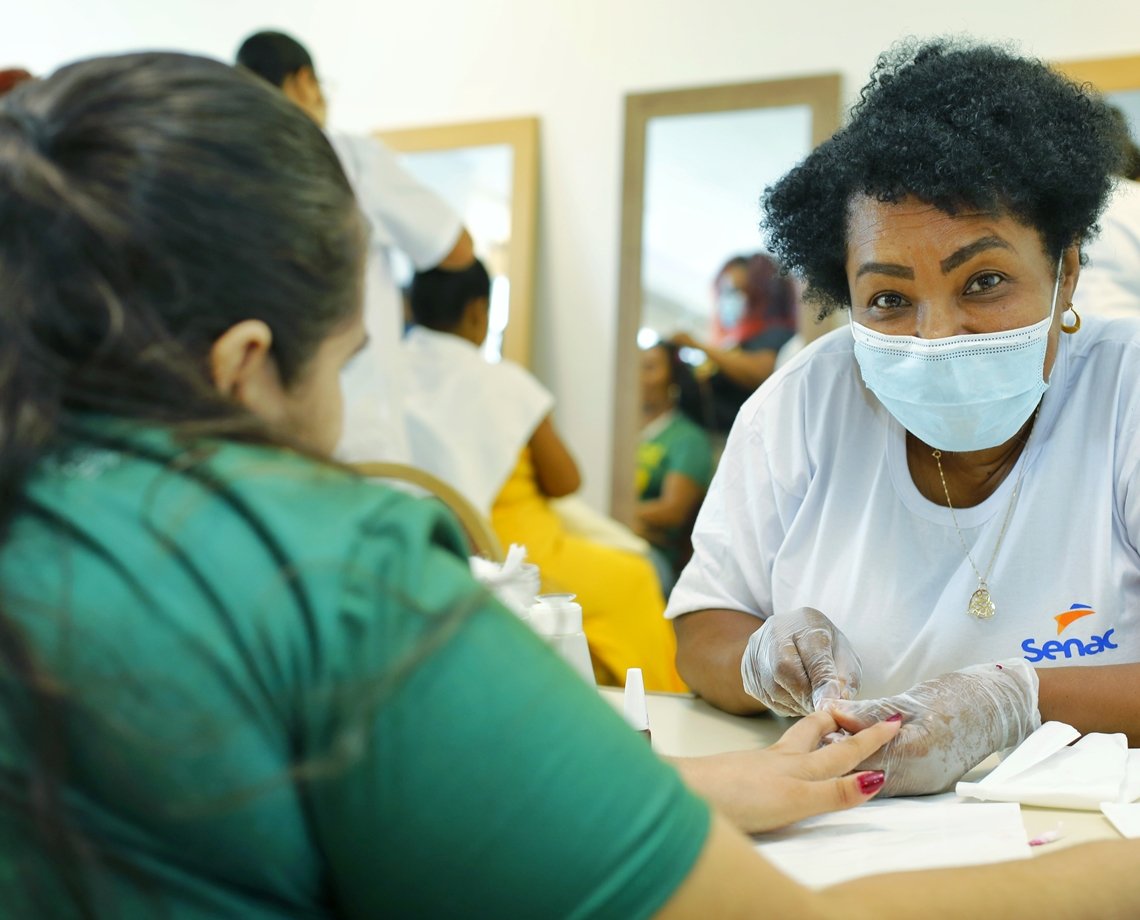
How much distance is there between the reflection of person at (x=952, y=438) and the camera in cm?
130

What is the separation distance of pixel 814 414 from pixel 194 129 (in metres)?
1.03

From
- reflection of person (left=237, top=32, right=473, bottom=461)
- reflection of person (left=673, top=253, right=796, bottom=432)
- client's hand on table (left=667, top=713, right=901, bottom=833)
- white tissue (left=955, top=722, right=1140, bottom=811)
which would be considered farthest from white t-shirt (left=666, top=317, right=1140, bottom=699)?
reflection of person (left=673, top=253, right=796, bottom=432)

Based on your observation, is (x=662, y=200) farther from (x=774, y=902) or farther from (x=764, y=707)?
(x=774, y=902)

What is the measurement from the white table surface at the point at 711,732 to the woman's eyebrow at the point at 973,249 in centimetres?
53

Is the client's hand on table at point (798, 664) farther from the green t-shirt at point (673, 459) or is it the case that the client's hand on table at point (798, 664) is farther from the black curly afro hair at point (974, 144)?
the green t-shirt at point (673, 459)

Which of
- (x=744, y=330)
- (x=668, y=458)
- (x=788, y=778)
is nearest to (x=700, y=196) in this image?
(x=744, y=330)

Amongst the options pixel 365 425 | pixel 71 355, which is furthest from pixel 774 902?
pixel 365 425

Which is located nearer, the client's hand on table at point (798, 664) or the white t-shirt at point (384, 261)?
the client's hand on table at point (798, 664)

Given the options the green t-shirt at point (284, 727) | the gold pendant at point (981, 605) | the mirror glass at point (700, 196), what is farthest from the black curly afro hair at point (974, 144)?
the mirror glass at point (700, 196)

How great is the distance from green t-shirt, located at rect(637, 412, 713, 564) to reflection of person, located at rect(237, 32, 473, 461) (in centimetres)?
97

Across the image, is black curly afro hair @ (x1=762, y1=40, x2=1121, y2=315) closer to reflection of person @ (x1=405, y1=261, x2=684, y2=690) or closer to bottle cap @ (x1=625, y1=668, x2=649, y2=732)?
bottle cap @ (x1=625, y1=668, x2=649, y2=732)

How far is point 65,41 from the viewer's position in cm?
457

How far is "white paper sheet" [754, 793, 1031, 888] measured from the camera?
0.87 meters

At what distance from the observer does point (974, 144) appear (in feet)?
4.24
